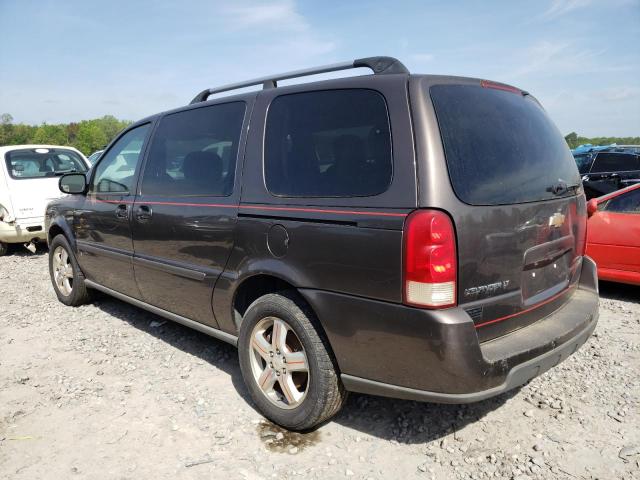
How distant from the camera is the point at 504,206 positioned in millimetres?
2373

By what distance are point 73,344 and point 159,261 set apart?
1.31 meters

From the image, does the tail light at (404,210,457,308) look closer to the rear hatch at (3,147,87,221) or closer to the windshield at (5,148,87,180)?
the rear hatch at (3,147,87,221)

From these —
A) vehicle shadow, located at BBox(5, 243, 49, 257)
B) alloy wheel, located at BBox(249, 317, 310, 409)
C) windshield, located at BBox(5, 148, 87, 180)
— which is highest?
windshield, located at BBox(5, 148, 87, 180)

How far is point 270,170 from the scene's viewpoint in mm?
2898

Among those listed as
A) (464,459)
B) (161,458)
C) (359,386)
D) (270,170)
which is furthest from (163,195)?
(464,459)

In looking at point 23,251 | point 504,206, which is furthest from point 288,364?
point 23,251

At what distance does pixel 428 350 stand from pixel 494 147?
3.47 ft

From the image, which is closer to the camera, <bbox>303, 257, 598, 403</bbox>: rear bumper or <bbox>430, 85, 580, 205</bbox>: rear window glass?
<bbox>303, 257, 598, 403</bbox>: rear bumper

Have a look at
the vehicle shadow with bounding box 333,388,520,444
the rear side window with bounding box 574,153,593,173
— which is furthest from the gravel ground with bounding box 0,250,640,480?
the rear side window with bounding box 574,153,593,173

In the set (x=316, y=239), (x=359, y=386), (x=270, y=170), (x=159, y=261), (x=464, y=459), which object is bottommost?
(x=464, y=459)

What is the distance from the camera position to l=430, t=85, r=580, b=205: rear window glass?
2.31m

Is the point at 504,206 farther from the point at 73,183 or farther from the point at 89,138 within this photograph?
the point at 89,138

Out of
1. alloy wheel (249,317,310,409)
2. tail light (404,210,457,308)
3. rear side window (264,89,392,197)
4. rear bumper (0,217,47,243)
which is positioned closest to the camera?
tail light (404,210,457,308)

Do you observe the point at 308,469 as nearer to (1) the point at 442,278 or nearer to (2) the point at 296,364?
(2) the point at 296,364
